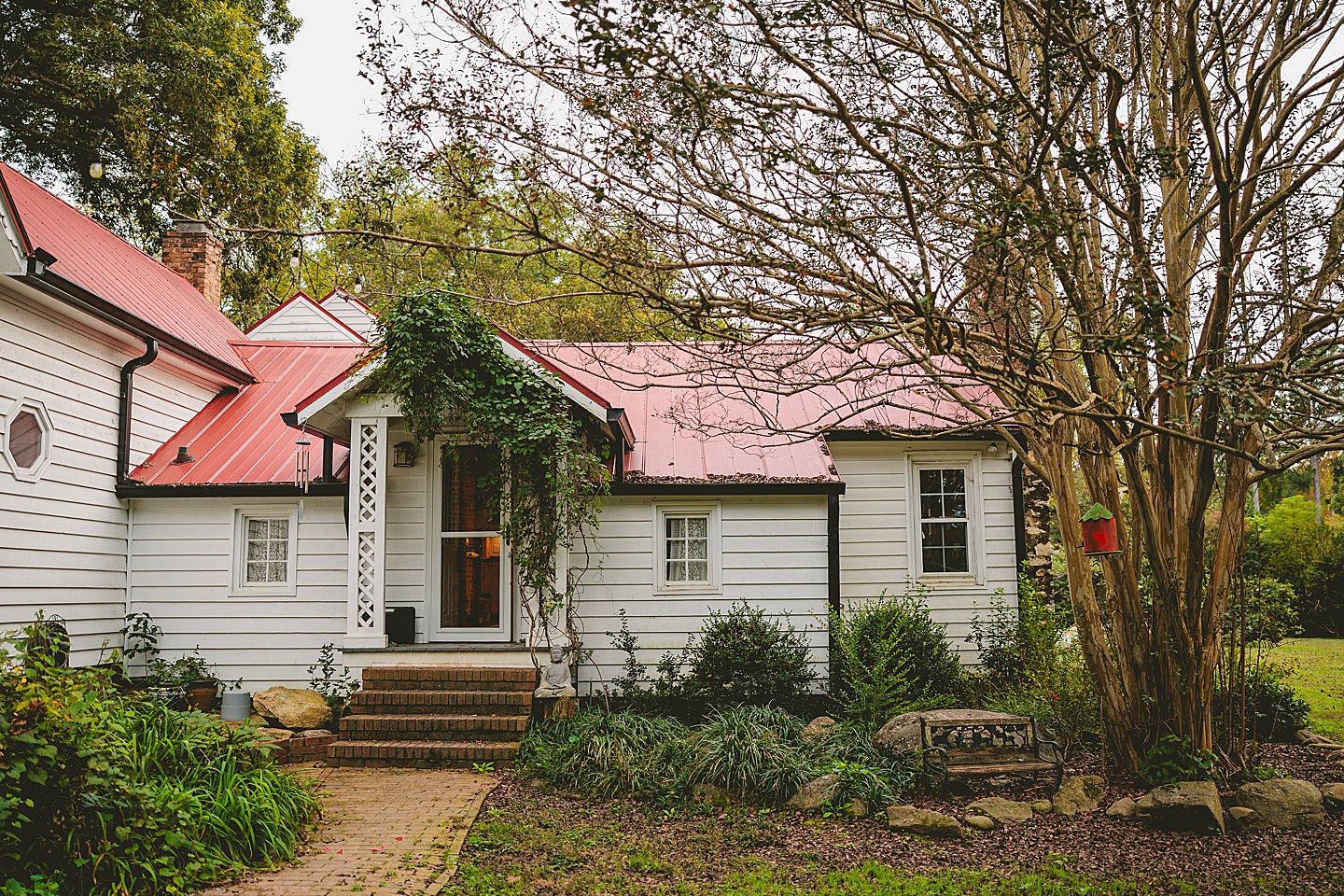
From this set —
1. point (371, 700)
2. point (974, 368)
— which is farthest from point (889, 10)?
point (371, 700)

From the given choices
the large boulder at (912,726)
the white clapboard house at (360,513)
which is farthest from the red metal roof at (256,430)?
the large boulder at (912,726)

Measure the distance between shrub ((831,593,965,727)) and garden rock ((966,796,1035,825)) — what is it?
6.78 feet

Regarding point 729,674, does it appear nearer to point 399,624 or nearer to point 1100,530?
point 399,624

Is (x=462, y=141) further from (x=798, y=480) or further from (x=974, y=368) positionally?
(x=798, y=480)

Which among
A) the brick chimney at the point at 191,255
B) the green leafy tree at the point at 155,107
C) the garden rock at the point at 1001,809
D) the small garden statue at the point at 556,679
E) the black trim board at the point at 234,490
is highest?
the green leafy tree at the point at 155,107

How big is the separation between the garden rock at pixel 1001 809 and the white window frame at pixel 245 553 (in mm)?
8012

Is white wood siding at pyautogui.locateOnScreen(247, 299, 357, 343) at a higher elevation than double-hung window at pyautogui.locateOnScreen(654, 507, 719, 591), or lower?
higher

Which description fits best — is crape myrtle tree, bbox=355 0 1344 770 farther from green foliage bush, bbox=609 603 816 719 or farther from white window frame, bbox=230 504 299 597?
white window frame, bbox=230 504 299 597

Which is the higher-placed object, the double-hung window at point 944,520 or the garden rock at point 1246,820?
the double-hung window at point 944,520

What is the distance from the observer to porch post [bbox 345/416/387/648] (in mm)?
10234

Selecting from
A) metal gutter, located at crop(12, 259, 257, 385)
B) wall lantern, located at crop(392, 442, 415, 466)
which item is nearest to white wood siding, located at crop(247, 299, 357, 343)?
metal gutter, located at crop(12, 259, 257, 385)

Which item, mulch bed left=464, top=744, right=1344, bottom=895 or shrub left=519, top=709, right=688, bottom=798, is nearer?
mulch bed left=464, top=744, right=1344, bottom=895

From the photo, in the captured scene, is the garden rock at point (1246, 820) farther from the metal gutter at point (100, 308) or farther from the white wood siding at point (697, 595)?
the metal gutter at point (100, 308)

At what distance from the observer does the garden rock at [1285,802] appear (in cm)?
680
